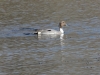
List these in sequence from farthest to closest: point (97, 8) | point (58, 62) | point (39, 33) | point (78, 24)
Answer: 1. point (97, 8)
2. point (78, 24)
3. point (39, 33)
4. point (58, 62)

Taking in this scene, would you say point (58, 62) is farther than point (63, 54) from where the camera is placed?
No

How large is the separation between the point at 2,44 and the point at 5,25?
4.46 meters

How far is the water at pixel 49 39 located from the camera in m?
15.4

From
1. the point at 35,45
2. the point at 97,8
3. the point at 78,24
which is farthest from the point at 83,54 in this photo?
the point at 97,8

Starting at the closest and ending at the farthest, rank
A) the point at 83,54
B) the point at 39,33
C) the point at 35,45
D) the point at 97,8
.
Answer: the point at 83,54 → the point at 35,45 → the point at 39,33 → the point at 97,8

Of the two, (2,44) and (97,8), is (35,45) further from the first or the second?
(97,8)

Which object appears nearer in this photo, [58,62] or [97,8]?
[58,62]

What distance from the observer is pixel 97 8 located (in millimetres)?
28516

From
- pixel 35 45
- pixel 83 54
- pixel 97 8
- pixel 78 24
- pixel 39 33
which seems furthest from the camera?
pixel 97 8

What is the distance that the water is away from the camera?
1538cm

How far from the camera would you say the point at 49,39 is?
21.0m

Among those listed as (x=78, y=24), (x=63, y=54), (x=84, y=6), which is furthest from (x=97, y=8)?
(x=63, y=54)

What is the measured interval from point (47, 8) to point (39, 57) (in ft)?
40.3

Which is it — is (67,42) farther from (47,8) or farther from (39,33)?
(47,8)
